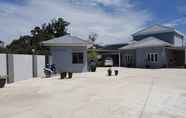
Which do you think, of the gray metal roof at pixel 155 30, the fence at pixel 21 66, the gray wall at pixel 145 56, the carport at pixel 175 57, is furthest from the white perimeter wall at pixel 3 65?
the gray metal roof at pixel 155 30

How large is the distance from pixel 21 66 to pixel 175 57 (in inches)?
1017

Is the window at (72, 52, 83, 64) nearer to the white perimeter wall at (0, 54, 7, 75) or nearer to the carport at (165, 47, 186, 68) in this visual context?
the white perimeter wall at (0, 54, 7, 75)

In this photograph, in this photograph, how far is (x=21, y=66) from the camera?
52.0 ft

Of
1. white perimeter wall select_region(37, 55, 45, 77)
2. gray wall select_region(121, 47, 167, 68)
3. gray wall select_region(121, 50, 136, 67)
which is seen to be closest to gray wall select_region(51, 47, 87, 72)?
white perimeter wall select_region(37, 55, 45, 77)

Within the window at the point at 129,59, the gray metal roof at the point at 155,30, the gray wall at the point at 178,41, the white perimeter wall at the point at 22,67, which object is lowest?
the white perimeter wall at the point at 22,67

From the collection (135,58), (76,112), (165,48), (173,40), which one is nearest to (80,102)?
(76,112)

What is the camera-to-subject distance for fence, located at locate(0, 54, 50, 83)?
13855mm

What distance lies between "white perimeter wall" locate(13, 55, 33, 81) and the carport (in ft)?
70.3

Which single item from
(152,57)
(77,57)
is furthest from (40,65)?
(152,57)

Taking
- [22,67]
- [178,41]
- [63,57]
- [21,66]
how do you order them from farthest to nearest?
[178,41] < [63,57] < [22,67] < [21,66]

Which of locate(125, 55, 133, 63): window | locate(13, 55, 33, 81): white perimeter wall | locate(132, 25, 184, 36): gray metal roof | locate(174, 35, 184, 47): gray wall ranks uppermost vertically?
locate(132, 25, 184, 36): gray metal roof

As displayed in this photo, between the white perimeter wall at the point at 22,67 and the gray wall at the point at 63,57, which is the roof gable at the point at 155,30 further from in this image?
the white perimeter wall at the point at 22,67

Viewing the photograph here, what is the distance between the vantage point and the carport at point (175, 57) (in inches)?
1272

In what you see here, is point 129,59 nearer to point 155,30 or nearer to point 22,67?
point 155,30
